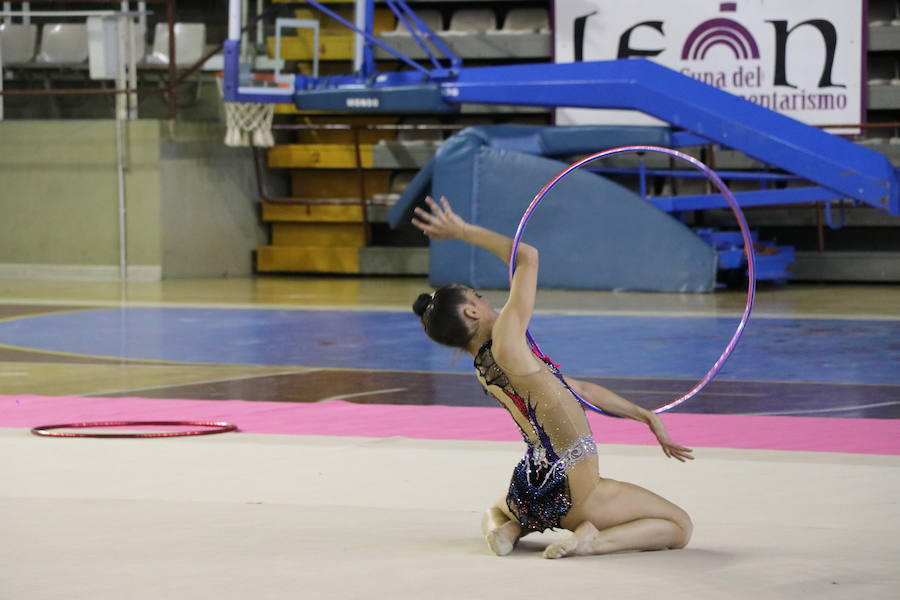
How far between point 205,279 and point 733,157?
5960 mm

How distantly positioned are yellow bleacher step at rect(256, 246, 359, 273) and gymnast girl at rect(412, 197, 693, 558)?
42.3ft

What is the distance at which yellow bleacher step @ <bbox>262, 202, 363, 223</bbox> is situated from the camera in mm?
17109

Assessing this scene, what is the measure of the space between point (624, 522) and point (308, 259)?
13382 millimetres

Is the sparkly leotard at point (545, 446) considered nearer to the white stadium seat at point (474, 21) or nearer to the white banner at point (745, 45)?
the white banner at point (745, 45)

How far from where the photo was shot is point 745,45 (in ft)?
52.7

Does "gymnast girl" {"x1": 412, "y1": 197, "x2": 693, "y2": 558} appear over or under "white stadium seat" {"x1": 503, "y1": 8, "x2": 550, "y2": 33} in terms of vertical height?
under

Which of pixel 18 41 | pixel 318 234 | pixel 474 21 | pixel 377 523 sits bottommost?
pixel 377 523

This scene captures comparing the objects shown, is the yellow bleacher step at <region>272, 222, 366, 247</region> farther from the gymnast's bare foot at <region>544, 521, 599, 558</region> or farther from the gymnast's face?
the gymnast's bare foot at <region>544, 521, 599, 558</region>

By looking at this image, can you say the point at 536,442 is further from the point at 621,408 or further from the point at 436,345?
the point at 436,345

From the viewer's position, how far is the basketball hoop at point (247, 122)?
15734mm

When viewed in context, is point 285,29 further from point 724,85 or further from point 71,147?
point 724,85

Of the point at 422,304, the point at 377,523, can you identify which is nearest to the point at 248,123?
the point at 377,523

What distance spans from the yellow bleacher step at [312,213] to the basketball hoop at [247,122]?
139 centimetres

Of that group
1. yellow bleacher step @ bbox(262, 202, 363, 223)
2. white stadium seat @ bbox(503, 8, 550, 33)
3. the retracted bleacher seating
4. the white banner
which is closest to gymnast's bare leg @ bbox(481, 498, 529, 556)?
the retracted bleacher seating
